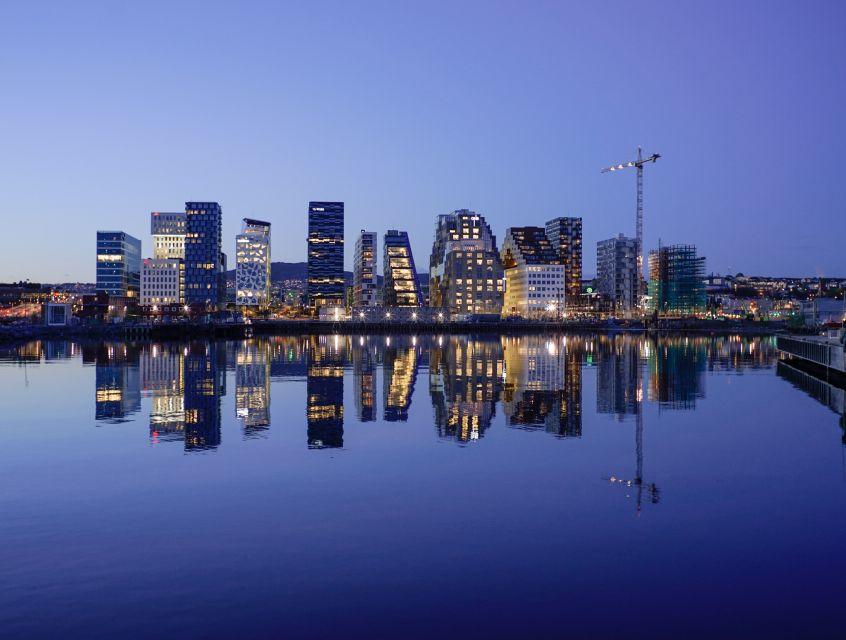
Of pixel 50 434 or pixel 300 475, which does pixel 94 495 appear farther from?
pixel 50 434

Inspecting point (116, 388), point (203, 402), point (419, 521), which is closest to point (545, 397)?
point (203, 402)

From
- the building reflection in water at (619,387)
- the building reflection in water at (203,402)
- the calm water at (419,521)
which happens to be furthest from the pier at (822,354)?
the building reflection in water at (203,402)

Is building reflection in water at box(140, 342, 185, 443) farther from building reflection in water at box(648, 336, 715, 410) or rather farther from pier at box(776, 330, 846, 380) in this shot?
pier at box(776, 330, 846, 380)

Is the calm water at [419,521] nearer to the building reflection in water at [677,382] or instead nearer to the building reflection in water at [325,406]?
the building reflection in water at [325,406]

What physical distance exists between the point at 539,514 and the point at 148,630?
9.82 m

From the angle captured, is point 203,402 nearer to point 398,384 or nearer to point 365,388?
point 365,388

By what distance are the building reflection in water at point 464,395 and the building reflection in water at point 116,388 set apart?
15.0m

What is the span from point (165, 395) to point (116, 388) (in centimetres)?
643

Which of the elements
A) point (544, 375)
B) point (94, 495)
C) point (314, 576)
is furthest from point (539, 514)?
point (544, 375)

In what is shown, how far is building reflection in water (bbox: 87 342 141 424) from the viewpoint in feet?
120

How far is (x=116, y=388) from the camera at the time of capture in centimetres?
4859

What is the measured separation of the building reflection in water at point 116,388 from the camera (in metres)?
36.5

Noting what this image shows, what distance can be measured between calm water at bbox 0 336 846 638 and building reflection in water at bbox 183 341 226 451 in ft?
1.04

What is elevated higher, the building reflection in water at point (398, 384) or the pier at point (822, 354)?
the pier at point (822, 354)
